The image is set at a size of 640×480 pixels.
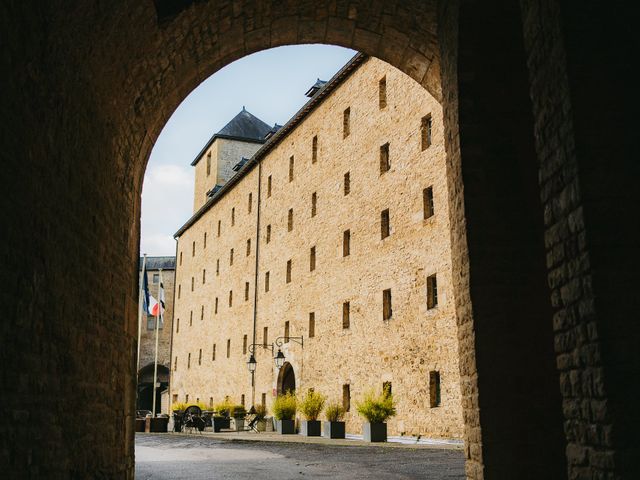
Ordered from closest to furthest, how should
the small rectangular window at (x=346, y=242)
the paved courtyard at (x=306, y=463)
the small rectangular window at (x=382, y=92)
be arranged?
1. the paved courtyard at (x=306, y=463)
2. the small rectangular window at (x=382, y=92)
3. the small rectangular window at (x=346, y=242)

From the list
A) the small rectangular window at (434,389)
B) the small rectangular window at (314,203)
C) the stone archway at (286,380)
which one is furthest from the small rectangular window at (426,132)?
the stone archway at (286,380)

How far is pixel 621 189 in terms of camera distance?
13.2 ft

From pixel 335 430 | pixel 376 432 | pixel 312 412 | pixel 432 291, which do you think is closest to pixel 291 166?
pixel 312 412

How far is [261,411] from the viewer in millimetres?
28094

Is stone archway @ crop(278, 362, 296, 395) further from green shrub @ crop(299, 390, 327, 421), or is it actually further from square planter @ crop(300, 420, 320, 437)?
green shrub @ crop(299, 390, 327, 421)

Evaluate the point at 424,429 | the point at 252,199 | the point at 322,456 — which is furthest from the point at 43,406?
the point at 252,199

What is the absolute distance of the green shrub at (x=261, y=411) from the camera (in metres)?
26.8

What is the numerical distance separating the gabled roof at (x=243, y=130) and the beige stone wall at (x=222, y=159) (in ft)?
1.13

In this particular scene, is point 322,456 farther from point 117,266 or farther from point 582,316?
point 582,316

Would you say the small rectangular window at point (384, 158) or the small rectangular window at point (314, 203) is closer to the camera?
the small rectangular window at point (384, 158)

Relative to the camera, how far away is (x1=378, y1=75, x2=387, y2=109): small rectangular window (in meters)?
22.6


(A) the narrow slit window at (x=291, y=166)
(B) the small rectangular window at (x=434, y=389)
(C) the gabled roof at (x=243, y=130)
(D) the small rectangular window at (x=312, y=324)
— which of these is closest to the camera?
(B) the small rectangular window at (x=434, y=389)

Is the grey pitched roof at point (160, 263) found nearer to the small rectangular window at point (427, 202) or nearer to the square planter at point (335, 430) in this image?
the square planter at point (335, 430)

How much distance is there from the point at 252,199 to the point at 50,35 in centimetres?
2981
